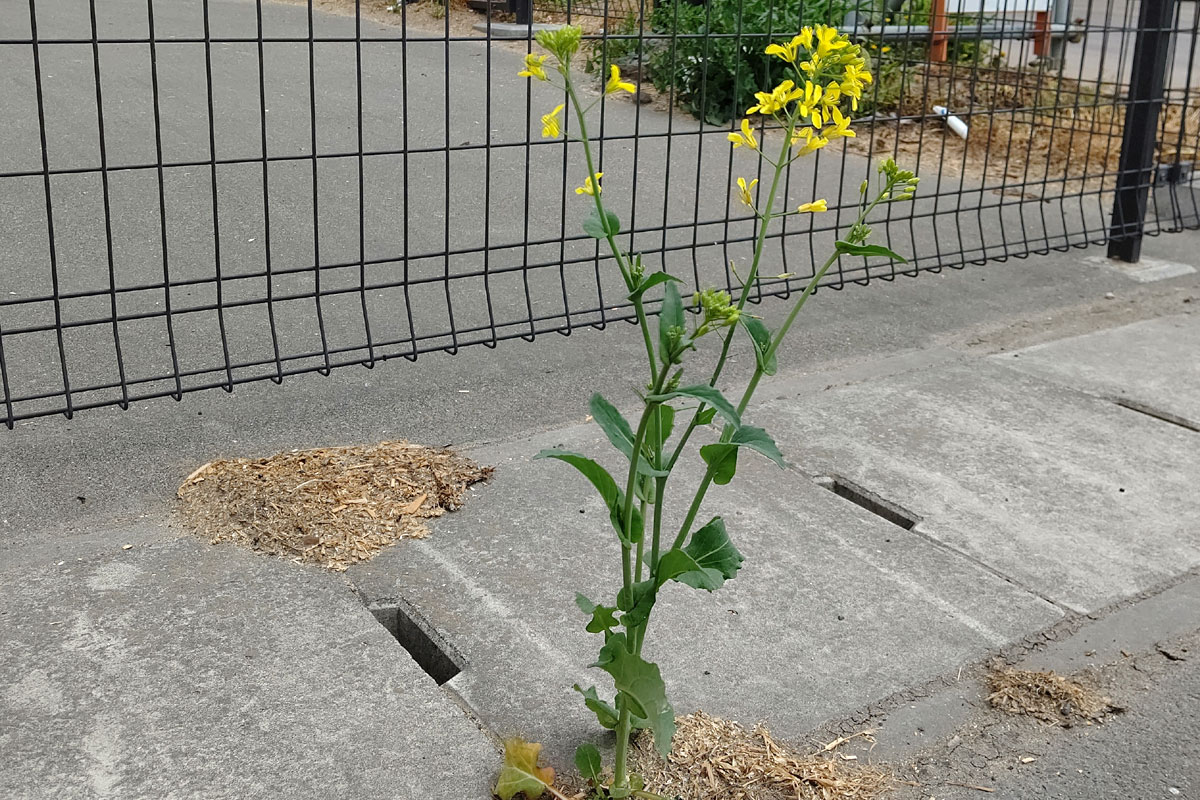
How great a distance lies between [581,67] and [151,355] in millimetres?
5694

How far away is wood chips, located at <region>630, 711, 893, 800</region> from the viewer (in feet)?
6.97

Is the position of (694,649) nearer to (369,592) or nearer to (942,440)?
(369,592)

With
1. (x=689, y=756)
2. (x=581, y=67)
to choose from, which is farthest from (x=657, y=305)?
(x=581, y=67)

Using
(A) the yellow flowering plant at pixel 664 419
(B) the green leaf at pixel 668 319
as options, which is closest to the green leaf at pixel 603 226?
(A) the yellow flowering plant at pixel 664 419

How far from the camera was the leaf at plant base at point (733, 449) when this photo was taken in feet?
5.96

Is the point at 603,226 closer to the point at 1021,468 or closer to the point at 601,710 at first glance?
the point at 601,710

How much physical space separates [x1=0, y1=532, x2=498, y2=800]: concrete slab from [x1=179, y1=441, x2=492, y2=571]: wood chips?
0.12 metres

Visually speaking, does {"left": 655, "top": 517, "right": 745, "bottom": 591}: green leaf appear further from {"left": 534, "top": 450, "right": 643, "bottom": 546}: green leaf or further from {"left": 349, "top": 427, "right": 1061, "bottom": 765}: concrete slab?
{"left": 349, "top": 427, "right": 1061, "bottom": 765}: concrete slab

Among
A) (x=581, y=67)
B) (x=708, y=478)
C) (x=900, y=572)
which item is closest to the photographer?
(x=708, y=478)

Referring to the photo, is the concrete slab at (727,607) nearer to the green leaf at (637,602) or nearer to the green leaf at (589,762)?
the green leaf at (589,762)

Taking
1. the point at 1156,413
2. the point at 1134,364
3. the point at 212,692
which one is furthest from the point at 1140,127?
the point at 212,692

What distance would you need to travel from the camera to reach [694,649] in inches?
99.9

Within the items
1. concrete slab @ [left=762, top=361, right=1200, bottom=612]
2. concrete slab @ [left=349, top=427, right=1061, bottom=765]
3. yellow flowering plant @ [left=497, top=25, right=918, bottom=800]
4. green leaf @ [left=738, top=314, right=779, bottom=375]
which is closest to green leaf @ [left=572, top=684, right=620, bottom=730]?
yellow flowering plant @ [left=497, top=25, right=918, bottom=800]

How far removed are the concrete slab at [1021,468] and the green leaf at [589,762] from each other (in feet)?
4.42
